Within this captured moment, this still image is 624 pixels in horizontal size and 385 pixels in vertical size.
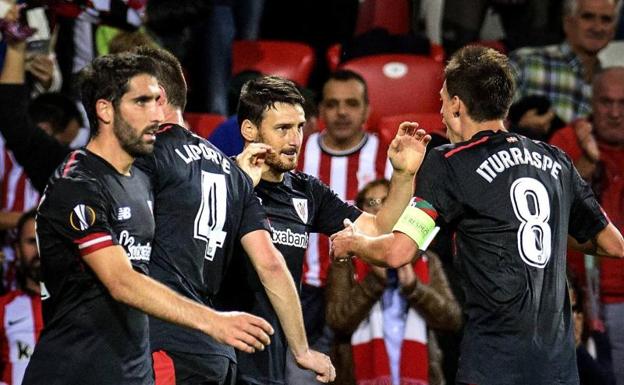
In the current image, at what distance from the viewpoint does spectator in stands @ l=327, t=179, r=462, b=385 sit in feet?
22.1

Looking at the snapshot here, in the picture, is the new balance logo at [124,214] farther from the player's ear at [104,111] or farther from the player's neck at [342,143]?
the player's neck at [342,143]

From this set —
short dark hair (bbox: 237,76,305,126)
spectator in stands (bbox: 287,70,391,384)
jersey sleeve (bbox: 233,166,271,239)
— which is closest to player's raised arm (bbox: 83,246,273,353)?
jersey sleeve (bbox: 233,166,271,239)

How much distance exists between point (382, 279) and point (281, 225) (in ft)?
4.49

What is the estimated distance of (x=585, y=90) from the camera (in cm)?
930

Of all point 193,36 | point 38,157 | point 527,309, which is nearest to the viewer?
point 527,309

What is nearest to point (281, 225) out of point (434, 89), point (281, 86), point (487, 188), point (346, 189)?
point (281, 86)

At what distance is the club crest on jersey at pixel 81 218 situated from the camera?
4.32 meters

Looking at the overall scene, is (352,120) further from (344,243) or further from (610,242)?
(610,242)

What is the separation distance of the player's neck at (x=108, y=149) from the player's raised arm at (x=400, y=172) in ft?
4.19

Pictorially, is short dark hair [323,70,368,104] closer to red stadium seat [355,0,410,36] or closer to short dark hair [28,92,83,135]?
short dark hair [28,92,83,135]

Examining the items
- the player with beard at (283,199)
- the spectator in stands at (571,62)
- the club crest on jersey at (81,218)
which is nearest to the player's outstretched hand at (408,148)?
the player with beard at (283,199)

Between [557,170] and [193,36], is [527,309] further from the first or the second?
[193,36]

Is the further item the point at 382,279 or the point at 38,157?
the point at 38,157

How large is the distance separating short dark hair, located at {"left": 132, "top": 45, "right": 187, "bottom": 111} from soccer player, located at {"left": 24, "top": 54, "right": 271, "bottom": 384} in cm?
57
